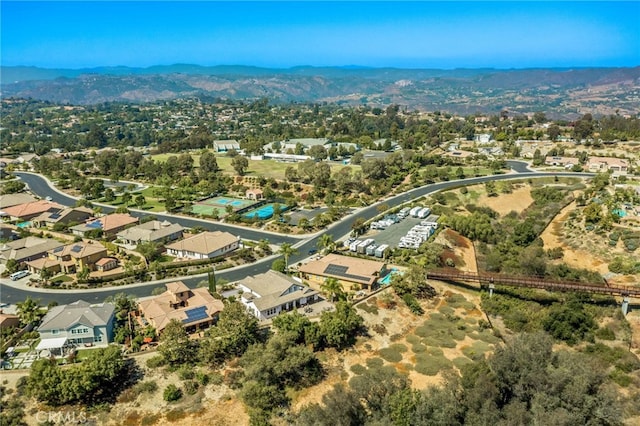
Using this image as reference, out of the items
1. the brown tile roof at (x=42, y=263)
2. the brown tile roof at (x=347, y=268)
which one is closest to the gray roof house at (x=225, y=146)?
the brown tile roof at (x=42, y=263)

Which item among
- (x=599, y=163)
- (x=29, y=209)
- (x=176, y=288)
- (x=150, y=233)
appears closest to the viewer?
(x=176, y=288)

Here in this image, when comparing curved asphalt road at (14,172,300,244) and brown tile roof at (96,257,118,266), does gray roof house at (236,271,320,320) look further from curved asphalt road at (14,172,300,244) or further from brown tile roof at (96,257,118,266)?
brown tile roof at (96,257,118,266)

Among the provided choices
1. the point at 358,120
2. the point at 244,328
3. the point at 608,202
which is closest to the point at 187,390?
the point at 244,328

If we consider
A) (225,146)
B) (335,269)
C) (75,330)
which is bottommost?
(225,146)

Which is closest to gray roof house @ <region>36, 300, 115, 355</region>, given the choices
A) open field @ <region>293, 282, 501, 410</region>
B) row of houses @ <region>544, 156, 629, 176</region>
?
open field @ <region>293, 282, 501, 410</region>

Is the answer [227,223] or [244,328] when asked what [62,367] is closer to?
[244,328]

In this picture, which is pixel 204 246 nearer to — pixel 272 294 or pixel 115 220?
pixel 272 294

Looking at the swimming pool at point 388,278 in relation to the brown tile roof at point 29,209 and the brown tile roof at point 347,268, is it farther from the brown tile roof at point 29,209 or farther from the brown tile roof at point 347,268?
the brown tile roof at point 29,209

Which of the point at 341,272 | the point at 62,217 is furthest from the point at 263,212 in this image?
the point at 62,217
